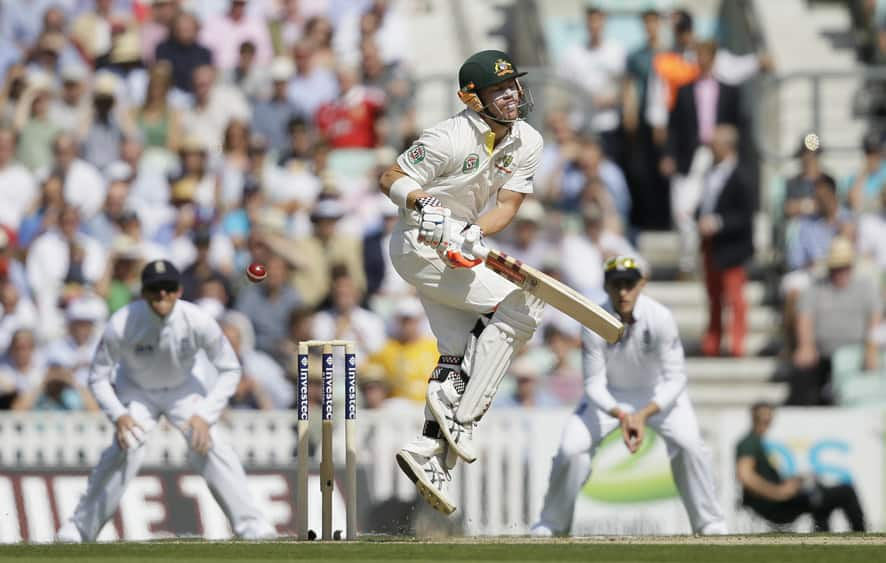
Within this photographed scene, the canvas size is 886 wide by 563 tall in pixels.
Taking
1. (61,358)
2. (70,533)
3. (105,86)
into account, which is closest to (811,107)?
(105,86)

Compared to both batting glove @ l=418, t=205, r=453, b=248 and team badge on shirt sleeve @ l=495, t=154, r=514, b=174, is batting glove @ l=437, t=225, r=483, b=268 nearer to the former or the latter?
batting glove @ l=418, t=205, r=453, b=248

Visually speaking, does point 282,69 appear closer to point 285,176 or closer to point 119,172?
point 285,176

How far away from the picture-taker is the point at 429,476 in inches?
380

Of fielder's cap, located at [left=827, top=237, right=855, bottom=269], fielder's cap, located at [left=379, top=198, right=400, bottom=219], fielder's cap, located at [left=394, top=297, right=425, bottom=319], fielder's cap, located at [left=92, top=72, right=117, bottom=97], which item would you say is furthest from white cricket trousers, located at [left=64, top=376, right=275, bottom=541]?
fielder's cap, located at [left=92, top=72, right=117, bottom=97]

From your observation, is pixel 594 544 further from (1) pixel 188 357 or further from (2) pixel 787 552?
(1) pixel 188 357

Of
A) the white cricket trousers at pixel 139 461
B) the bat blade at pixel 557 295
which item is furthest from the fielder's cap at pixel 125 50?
the bat blade at pixel 557 295

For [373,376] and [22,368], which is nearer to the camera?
[373,376]

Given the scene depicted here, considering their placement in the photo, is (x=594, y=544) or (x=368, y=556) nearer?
(x=368, y=556)

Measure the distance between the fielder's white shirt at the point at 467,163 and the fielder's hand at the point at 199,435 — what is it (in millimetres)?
2751

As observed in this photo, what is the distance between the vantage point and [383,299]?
15.7 m

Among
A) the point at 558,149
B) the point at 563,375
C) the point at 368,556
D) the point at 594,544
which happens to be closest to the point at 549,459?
the point at 563,375

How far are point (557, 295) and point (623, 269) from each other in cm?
220

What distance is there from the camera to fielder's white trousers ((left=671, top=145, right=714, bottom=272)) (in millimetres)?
16438

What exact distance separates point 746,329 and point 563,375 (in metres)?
1.98
